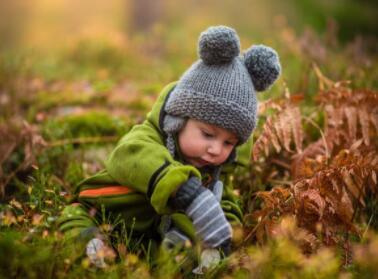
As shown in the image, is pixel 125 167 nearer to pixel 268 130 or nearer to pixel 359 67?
pixel 268 130

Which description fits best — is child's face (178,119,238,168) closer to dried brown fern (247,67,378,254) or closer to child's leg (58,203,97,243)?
dried brown fern (247,67,378,254)

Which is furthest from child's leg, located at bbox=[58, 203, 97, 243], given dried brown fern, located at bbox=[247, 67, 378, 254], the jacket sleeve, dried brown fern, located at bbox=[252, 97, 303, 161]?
dried brown fern, located at bbox=[252, 97, 303, 161]

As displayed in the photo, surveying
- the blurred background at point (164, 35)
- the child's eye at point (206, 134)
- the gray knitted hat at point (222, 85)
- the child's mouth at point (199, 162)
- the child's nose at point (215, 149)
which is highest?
the gray knitted hat at point (222, 85)

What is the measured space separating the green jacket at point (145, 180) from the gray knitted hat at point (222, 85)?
0.55 feet

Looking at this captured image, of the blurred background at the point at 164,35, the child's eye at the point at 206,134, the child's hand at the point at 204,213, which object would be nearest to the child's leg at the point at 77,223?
the child's hand at the point at 204,213

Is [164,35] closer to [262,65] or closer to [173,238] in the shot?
[262,65]

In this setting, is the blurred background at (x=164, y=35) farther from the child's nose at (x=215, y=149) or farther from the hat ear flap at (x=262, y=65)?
the child's nose at (x=215, y=149)

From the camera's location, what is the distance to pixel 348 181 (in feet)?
9.60

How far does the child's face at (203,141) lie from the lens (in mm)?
2789

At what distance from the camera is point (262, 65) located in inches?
116

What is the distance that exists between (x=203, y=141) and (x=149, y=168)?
1.14 feet

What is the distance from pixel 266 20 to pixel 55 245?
563 inches

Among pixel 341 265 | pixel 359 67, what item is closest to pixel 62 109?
pixel 359 67

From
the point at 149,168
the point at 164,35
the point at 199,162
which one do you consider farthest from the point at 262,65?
the point at 164,35
